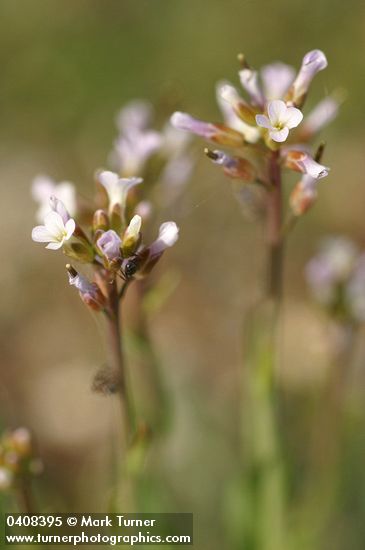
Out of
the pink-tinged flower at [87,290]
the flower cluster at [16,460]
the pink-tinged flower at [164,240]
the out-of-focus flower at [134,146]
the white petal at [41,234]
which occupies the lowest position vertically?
the flower cluster at [16,460]

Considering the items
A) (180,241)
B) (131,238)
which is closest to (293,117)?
(131,238)

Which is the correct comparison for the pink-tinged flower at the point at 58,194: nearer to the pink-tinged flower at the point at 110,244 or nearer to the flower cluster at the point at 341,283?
the pink-tinged flower at the point at 110,244

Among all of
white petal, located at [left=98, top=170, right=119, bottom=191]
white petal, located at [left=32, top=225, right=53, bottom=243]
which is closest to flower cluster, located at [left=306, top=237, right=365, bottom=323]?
white petal, located at [left=98, top=170, right=119, bottom=191]

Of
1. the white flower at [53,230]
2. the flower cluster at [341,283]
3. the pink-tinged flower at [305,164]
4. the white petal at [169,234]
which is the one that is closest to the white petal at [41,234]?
the white flower at [53,230]

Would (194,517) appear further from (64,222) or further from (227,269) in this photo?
(64,222)

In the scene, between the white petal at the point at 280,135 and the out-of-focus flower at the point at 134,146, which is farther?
the out-of-focus flower at the point at 134,146

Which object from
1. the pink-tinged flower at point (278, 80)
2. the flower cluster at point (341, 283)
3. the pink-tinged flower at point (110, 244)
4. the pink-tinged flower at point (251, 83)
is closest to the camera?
the pink-tinged flower at point (110, 244)

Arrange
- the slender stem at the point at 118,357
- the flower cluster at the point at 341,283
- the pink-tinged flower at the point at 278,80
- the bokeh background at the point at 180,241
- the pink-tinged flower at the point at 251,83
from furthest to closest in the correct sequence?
the bokeh background at the point at 180,241
the flower cluster at the point at 341,283
the pink-tinged flower at the point at 278,80
the pink-tinged flower at the point at 251,83
the slender stem at the point at 118,357

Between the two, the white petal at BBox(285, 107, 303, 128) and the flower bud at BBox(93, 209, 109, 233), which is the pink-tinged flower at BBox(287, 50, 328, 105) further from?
the flower bud at BBox(93, 209, 109, 233)
